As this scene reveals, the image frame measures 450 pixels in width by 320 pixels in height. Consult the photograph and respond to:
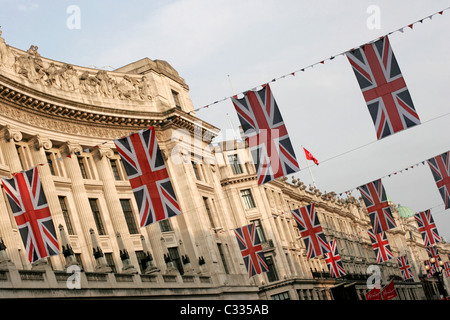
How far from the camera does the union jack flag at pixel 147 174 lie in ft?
107

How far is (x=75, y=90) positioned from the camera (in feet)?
159

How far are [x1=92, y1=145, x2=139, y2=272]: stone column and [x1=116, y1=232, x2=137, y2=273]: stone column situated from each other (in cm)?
160

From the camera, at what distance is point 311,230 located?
5734 cm

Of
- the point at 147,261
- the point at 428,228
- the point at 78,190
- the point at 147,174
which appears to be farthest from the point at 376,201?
the point at 147,174

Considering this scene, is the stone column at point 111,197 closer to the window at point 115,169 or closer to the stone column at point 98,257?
the window at point 115,169

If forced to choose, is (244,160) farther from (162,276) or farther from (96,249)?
(96,249)

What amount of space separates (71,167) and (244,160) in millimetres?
39358

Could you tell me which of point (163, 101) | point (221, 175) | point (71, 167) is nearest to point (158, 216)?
point (71, 167)

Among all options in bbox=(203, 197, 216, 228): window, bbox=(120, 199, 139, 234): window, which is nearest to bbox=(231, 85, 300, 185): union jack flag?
bbox=(120, 199, 139, 234): window

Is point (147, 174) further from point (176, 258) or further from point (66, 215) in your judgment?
point (176, 258)

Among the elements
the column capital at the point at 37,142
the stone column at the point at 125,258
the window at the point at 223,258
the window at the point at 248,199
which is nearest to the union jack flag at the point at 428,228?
the window at the point at 223,258

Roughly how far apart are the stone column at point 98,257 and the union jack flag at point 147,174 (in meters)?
8.59

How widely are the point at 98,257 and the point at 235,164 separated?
1696 inches

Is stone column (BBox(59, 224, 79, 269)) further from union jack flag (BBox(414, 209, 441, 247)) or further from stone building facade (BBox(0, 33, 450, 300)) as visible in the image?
union jack flag (BBox(414, 209, 441, 247))
